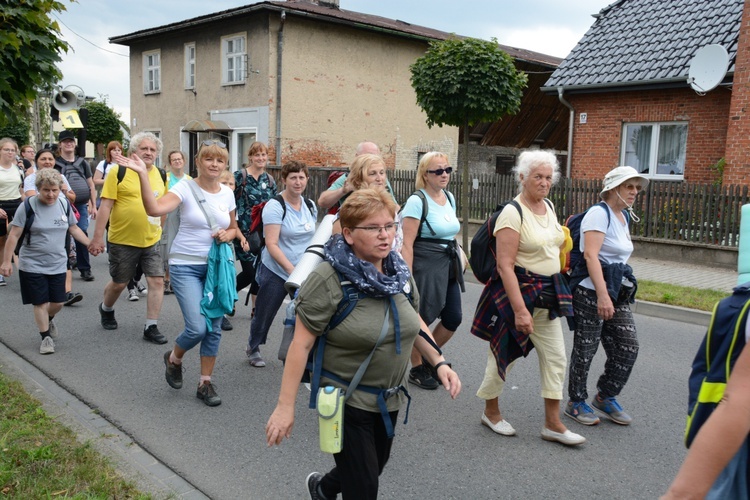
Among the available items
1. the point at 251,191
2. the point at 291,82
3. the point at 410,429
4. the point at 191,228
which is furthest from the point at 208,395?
the point at 291,82

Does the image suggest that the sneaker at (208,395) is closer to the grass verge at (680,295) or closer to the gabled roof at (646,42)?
the grass verge at (680,295)

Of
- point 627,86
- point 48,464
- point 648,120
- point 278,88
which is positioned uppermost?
point 278,88

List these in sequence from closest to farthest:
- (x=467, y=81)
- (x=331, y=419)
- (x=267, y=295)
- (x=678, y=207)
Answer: (x=331, y=419) < (x=267, y=295) < (x=467, y=81) < (x=678, y=207)

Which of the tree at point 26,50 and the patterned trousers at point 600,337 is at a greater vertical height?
the tree at point 26,50

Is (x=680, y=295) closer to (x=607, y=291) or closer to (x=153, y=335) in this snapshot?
(x=607, y=291)

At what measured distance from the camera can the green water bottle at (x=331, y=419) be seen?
271cm

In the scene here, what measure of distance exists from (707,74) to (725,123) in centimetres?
143

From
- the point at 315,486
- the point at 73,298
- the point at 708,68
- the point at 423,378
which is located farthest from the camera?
the point at 708,68

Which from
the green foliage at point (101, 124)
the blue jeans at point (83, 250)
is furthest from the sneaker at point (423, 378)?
the green foliage at point (101, 124)

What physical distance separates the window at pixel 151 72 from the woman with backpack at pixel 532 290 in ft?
88.8

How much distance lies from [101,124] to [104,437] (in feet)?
102

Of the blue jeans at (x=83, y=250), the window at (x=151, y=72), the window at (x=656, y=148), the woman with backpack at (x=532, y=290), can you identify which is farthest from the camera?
the window at (x=151, y=72)

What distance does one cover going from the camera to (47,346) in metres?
6.28

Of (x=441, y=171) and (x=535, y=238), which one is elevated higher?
(x=441, y=171)
